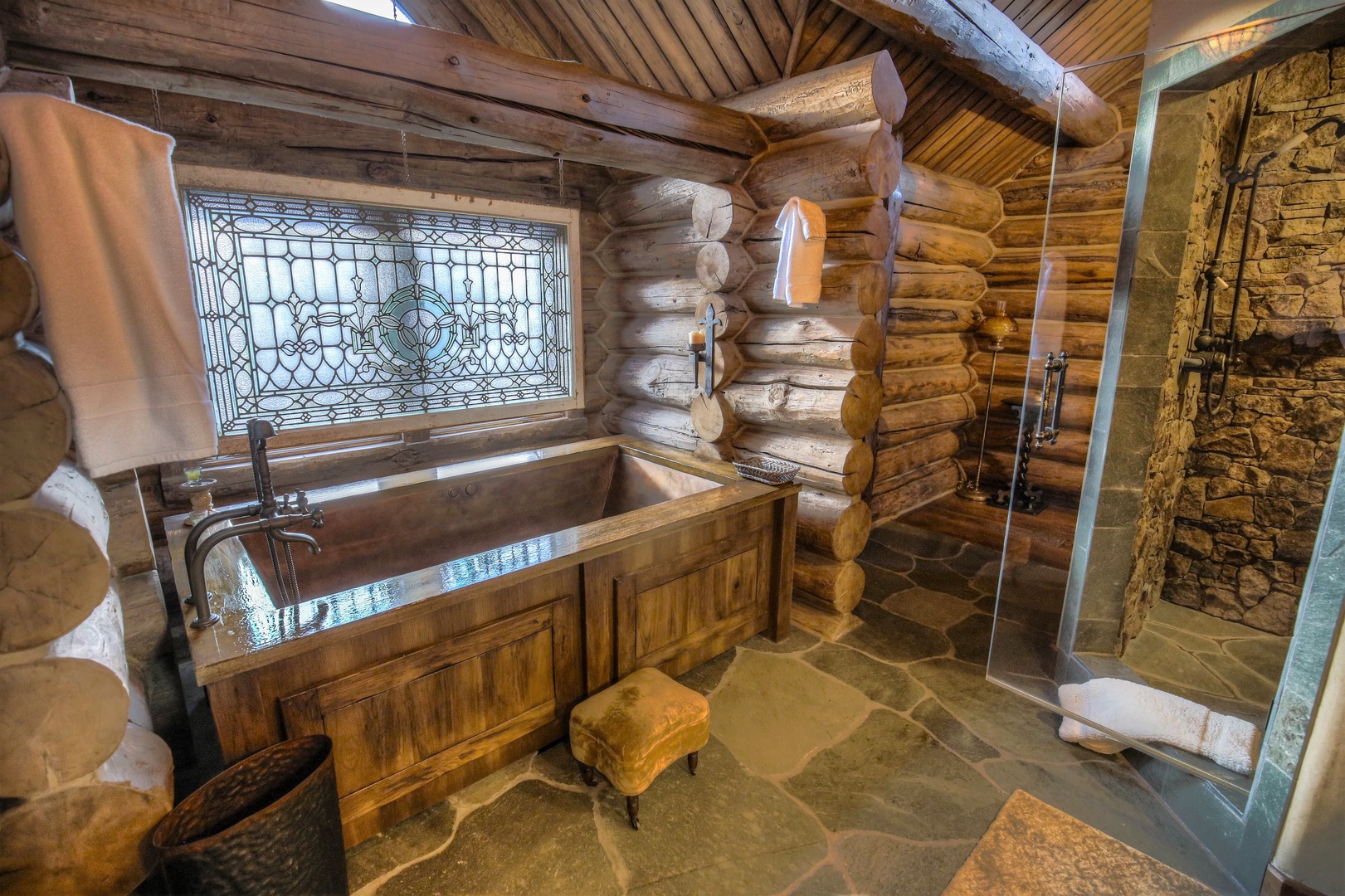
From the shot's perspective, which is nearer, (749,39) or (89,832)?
(89,832)

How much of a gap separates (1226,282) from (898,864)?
313cm

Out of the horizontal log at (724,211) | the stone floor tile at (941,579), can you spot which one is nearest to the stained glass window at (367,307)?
the horizontal log at (724,211)

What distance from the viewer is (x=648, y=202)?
164 inches

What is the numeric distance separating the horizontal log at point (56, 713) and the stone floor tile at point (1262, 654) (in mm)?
3435

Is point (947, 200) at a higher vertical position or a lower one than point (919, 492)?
higher

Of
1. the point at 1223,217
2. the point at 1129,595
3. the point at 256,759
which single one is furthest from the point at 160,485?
the point at 1223,217

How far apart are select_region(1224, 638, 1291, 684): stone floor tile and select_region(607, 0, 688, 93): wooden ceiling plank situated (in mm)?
3758

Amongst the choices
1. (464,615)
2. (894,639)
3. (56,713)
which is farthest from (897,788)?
(56,713)

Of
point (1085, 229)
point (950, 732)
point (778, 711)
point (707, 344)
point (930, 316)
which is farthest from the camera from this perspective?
point (930, 316)

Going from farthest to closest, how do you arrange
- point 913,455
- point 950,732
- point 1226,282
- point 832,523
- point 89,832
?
point 913,455 → point 832,523 → point 1226,282 → point 950,732 → point 89,832

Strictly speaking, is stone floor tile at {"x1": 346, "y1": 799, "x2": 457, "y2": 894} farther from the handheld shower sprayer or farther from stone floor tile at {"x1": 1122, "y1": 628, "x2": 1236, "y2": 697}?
the handheld shower sprayer

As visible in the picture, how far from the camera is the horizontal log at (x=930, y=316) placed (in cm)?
447

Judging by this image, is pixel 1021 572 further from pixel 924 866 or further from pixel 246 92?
pixel 246 92

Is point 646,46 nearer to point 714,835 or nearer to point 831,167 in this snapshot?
point 831,167
